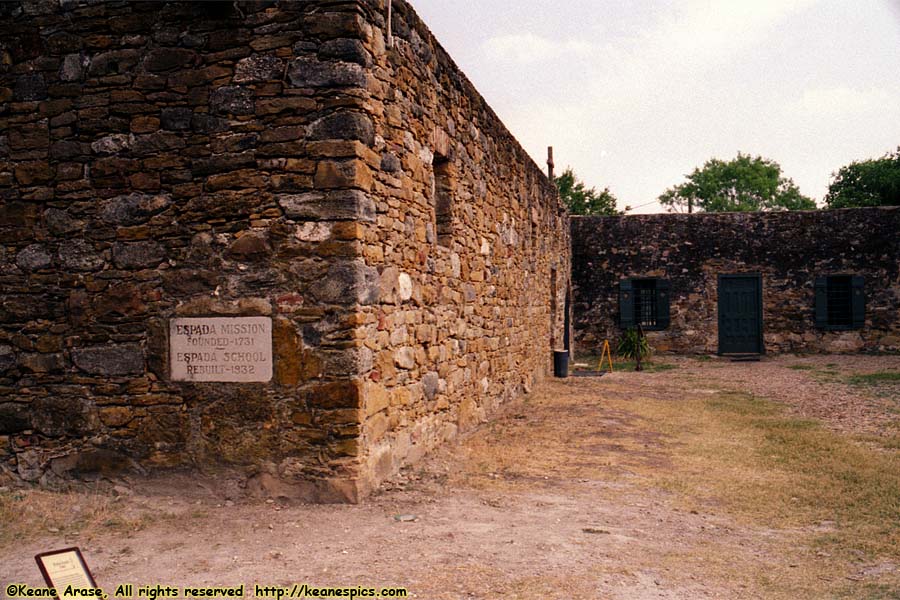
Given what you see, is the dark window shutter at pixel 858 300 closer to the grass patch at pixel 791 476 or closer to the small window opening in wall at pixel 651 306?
the small window opening in wall at pixel 651 306

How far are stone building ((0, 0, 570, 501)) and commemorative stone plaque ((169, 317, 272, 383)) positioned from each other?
1 centimetres

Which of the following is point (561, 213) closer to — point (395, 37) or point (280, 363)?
point (395, 37)

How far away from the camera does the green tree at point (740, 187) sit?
42.1 metres

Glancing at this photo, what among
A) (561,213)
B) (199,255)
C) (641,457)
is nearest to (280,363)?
(199,255)

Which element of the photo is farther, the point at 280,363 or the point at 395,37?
the point at 395,37

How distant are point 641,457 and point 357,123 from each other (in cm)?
392

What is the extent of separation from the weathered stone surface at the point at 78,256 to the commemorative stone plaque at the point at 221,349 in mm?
735

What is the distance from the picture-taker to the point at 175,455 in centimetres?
509

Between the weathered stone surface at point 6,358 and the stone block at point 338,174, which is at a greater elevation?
the stone block at point 338,174

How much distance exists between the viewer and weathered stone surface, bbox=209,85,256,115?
16.4 feet

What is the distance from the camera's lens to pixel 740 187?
42812 millimetres

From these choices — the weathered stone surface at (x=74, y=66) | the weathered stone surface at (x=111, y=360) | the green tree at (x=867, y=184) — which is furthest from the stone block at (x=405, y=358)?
the green tree at (x=867, y=184)

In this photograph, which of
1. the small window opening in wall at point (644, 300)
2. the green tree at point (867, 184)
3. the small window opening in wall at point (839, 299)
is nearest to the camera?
the small window opening in wall at point (839, 299)

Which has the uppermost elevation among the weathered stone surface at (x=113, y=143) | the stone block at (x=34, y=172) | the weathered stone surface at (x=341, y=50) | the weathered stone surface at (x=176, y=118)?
the weathered stone surface at (x=341, y=50)
